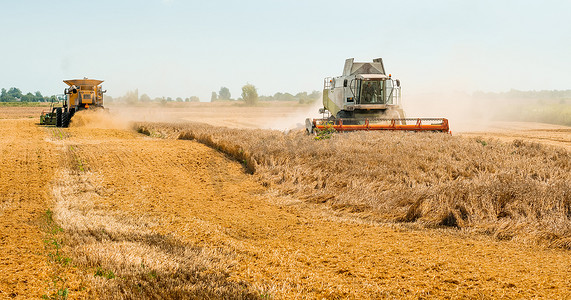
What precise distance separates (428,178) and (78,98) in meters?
23.2

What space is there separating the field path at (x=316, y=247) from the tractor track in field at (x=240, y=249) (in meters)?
0.02

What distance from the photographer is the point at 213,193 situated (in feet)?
31.7

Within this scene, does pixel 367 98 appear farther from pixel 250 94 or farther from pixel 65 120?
pixel 250 94

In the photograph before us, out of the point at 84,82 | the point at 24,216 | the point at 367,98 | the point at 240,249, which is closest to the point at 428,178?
the point at 240,249

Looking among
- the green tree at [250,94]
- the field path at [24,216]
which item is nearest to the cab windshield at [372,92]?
the field path at [24,216]

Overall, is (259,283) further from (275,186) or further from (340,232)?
(275,186)

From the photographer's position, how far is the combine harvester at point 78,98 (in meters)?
25.9

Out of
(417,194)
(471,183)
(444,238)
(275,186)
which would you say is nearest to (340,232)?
(444,238)

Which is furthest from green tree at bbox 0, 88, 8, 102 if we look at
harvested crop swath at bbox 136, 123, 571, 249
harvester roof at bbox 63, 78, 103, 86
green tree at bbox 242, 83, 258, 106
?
harvested crop swath at bbox 136, 123, 571, 249

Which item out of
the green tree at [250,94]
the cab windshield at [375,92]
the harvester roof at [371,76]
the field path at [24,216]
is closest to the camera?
the field path at [24,216]

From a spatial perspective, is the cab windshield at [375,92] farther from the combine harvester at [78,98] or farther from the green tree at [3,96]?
the green tree at [3,96]

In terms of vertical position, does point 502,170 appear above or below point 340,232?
above

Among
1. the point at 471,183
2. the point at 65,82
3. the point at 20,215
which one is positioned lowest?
the point at 20,215

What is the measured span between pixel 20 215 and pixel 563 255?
809 cm
